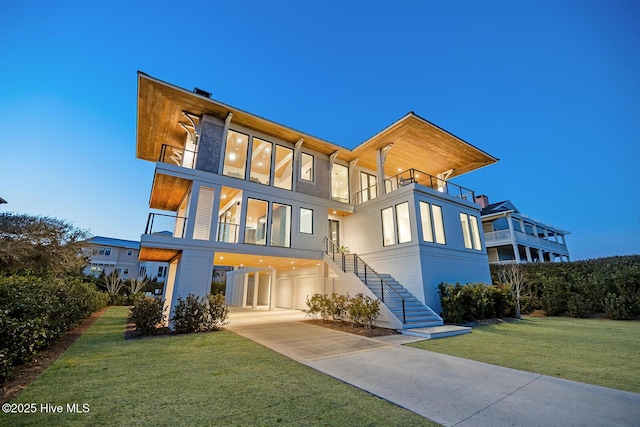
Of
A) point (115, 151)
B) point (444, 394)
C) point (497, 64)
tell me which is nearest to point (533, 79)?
point (497, 64)

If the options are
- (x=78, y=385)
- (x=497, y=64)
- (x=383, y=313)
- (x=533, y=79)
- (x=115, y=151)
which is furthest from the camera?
(x=115, y=151)

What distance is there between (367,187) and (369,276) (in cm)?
653

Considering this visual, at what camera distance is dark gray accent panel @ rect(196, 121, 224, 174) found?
1150cm

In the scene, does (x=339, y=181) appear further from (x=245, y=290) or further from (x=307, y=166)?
(x=245, y=290)

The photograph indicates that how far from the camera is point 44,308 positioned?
5539mm

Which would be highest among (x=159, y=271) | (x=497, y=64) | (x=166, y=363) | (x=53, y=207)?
(x=497, y=64)

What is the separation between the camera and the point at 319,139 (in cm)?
1398

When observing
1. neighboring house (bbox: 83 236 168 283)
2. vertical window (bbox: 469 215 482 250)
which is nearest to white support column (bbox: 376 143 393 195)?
vertical window (bbox: 469 215 482 250)

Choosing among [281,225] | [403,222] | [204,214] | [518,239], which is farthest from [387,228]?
[518,239]

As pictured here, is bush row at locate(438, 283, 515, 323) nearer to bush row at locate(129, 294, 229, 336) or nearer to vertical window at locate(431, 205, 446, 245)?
vertical window at locate(431, 205, 446, 245)

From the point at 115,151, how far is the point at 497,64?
75.5 metres

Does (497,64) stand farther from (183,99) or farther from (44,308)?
(44,308)

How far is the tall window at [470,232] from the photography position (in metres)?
13.9

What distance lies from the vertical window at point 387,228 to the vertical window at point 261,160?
660 cm
